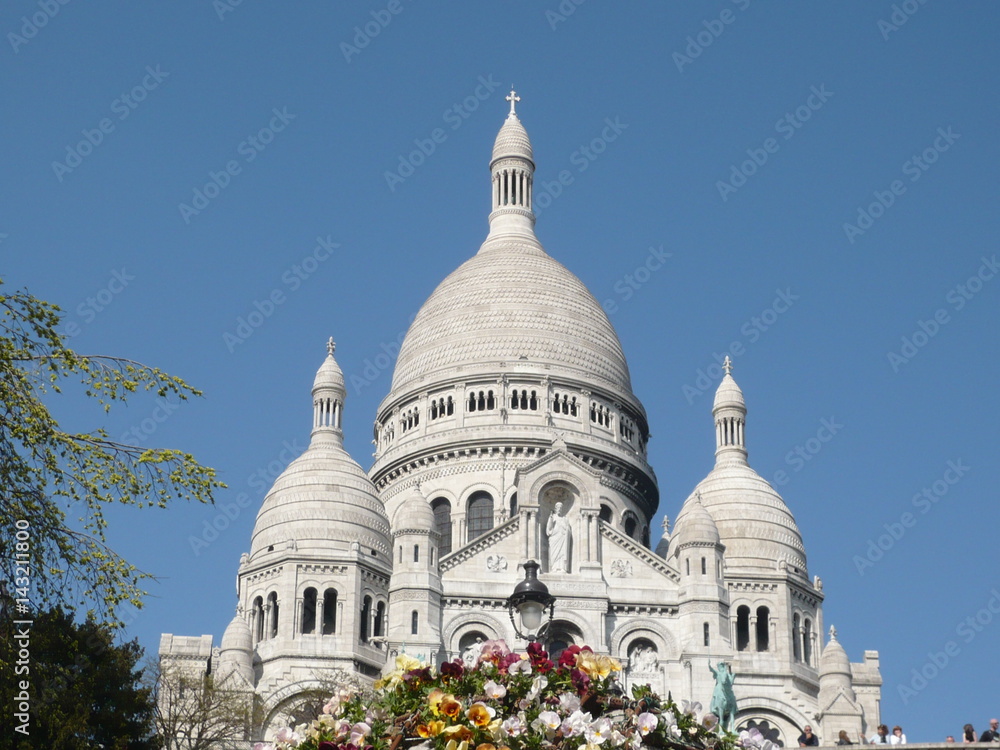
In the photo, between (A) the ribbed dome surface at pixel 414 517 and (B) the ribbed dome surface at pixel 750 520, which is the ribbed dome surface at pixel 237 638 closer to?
(A) the ribbed dome surface at pixel 414 517

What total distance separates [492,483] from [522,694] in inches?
2282

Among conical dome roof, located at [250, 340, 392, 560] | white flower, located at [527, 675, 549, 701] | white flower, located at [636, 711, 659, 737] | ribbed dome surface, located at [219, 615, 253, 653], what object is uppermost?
conical dome roof, located at [250, 340, 392, 560]

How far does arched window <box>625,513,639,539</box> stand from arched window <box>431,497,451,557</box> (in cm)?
715

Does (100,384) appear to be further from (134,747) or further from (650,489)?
(650,489)

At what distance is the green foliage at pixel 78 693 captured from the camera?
3188 cm

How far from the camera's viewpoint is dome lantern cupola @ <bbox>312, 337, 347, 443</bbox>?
7762 cm

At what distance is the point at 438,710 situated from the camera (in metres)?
19.8

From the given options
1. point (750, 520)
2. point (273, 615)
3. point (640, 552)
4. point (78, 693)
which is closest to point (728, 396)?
point (750, 520)

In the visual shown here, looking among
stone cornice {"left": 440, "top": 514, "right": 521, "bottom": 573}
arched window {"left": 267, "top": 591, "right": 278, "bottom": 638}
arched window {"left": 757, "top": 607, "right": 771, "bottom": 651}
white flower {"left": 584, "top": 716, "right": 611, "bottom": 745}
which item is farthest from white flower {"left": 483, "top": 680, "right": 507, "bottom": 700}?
arched window {"left": 757, "top": 607, "right": 771, "bottom": 651}

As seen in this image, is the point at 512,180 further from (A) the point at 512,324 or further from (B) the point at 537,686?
(B) the point at 537,686

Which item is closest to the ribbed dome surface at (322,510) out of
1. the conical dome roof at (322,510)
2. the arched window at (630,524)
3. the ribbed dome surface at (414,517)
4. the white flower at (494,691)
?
the conical dome roof at (322,510)

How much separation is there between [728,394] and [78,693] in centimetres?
4645

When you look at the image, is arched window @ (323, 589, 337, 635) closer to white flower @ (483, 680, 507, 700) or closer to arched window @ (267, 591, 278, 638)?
arched window @ (267, 591, 278, 638)

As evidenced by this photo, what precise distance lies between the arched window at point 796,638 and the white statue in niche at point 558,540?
1009 centimetres
